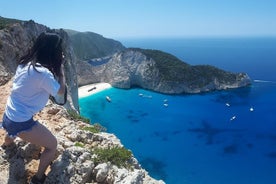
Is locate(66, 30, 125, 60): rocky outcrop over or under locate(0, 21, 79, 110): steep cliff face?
under

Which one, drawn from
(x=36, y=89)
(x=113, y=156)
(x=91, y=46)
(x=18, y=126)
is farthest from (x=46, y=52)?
(x=91, y=46)

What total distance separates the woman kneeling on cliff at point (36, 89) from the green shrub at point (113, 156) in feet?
4.23

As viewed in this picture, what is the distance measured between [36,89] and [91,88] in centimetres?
7610

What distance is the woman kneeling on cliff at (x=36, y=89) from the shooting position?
5.75 meters

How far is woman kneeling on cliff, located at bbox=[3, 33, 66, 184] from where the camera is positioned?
5.75 metres

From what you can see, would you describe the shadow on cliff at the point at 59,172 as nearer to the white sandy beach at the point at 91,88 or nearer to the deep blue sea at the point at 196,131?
the deep blue sea at the point at 196,131

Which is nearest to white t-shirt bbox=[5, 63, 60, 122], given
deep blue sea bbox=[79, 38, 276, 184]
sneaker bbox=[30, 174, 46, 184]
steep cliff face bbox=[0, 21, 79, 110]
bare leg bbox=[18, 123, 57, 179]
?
bare leg bbox=[18, 123, 57, 179]

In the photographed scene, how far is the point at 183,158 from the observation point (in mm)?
41594

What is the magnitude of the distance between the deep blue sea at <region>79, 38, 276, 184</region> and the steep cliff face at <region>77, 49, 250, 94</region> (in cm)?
322

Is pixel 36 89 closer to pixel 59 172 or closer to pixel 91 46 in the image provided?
pixel 59 172

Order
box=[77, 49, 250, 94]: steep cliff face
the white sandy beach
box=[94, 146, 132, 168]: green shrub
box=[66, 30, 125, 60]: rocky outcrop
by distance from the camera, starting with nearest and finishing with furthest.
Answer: box=[94, 146, 132, 168]: green shrub → the white sandy beach → box=[77, 49, 250, 94]: steep cliff face → box=[66, 30, 125, 60]: rocky outcrop

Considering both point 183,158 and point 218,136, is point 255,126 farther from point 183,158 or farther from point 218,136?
point 183,158

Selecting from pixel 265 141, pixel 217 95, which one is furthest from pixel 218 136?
pixel 217 95

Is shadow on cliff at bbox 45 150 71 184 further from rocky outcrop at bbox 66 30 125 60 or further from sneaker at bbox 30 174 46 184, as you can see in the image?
rocky outcrop at bbox 66 30 125 60
